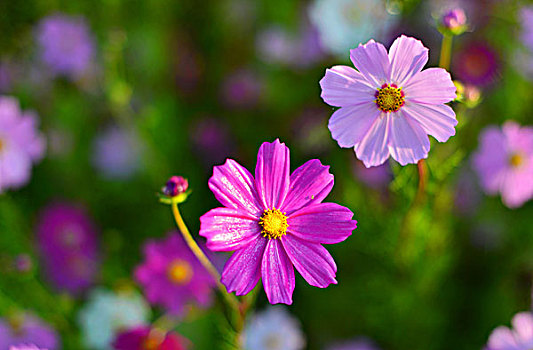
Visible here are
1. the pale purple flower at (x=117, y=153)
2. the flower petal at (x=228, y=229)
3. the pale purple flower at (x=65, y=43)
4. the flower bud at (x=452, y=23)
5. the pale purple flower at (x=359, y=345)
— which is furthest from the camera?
the pale purple flower at (x=117, y=153)

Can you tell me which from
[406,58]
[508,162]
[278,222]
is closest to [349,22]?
[508,162]

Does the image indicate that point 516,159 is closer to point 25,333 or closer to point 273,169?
point 273,169

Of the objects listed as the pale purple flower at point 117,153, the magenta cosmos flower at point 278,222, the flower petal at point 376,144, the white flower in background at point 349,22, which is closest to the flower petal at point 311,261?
the magenta cosmos flower at point 278,222

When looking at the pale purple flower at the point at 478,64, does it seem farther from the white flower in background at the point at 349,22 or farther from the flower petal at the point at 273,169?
the flower petal at the point at 273,169

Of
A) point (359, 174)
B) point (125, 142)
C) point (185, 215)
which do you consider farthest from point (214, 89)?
point (359, 174)

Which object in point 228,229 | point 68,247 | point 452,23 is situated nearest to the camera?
point 228,229

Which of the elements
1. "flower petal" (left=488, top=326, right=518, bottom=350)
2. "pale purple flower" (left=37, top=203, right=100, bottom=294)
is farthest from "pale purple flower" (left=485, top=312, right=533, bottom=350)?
"pale purple flower" (left=37, top=203, right=100, bottom=294)
